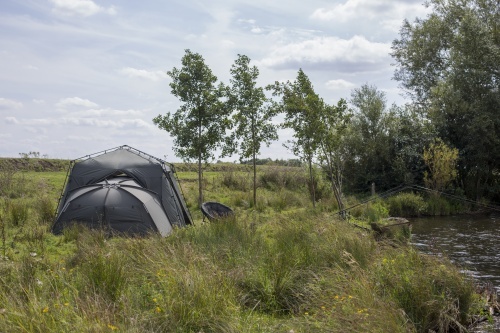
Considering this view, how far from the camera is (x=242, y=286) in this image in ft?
24.4

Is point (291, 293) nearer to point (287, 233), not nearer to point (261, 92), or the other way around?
Answer: point (287, 233)

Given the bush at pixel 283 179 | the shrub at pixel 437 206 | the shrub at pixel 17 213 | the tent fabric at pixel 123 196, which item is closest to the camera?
the tent fabric at pixel 123 196

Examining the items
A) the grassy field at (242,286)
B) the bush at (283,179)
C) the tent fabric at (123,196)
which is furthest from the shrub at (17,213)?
the bush at (283,179)

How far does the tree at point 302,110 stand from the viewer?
63.4ft

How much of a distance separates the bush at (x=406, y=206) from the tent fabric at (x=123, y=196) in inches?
405

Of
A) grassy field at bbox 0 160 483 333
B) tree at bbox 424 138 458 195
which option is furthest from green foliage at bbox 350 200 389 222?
grassy field at bbox 0 160 483 333

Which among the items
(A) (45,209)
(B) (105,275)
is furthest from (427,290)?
(A) (45,209)

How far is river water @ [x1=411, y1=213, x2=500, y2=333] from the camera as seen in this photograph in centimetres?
1139

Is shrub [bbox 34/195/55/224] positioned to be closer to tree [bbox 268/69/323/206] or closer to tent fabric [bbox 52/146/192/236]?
tent fabric [bbox 52/146/192/236]

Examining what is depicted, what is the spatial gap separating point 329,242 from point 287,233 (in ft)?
2.92

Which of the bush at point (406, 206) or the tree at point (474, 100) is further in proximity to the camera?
the tree at point (474, 100)

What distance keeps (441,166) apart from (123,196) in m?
16.4

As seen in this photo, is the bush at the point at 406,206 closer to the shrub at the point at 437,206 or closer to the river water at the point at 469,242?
the shrub at the point at 437,206

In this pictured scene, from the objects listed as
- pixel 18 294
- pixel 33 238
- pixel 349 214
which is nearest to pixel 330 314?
pixel 18 294
